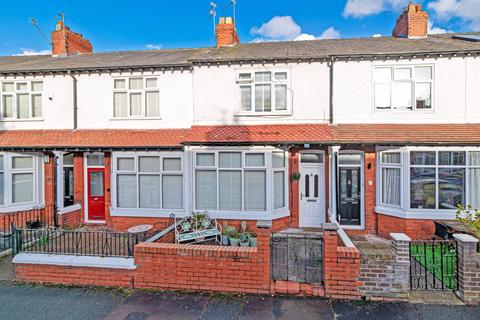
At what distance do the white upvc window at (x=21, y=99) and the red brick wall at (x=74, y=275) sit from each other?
6.74m

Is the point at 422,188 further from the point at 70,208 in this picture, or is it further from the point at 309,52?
the point at 70,208

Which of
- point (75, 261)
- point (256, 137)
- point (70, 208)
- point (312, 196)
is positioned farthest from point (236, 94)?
point (70, 208)

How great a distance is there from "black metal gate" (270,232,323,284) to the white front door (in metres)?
2.23

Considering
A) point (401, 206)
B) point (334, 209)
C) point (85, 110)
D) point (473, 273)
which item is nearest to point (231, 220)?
point (334, 209)

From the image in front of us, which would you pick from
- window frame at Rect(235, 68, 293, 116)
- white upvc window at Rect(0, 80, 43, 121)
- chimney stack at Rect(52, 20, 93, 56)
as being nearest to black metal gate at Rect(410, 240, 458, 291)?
window frame at Rect(235, 68, 293, 116)

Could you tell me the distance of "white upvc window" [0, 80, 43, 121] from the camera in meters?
10.3

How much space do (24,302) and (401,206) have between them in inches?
376

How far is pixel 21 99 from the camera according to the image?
34.0 ft

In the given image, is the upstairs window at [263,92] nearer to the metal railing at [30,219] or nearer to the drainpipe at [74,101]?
the drainpipe at [74,101]

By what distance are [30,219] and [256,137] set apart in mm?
8120

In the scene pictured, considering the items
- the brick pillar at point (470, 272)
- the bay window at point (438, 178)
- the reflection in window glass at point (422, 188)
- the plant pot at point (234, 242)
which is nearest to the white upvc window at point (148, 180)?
the plant pot at point (234, 242)

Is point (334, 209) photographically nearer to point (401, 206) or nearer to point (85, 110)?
point (401, 206)

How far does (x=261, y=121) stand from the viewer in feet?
31.3

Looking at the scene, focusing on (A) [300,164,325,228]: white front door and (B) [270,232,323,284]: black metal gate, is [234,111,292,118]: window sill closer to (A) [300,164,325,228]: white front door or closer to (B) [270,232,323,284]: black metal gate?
(A) [300,164,325,228]: white front door
